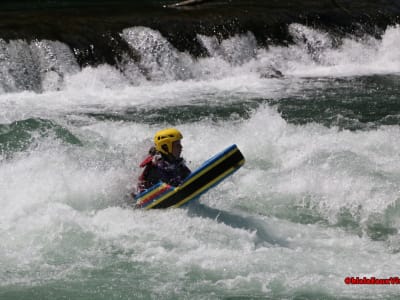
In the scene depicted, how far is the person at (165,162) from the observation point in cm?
693

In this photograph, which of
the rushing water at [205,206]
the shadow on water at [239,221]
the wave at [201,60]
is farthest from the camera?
the wave at [201,60]

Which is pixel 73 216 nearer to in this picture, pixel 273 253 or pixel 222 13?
pixel 273 253

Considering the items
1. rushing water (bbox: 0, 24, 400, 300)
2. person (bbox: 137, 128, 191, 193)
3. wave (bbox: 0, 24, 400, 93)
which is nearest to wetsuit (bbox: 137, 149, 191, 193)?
person (bbox: 137, 128, 191, 193)

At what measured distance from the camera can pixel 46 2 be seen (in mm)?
19297

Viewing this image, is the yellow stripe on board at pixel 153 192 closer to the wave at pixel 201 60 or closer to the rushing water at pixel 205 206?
the rushing water at pixel 205 206

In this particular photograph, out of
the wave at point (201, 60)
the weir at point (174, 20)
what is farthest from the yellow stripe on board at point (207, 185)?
the weir at point (174, 20)

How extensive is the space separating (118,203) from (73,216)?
58 cm

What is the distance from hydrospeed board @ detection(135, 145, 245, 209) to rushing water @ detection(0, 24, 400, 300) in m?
0.14

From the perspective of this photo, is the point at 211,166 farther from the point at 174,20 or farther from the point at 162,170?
the point at 174,20

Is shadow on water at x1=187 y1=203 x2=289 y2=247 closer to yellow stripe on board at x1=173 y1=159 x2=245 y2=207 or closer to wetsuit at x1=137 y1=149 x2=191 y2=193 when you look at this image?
yellow stripe on board at x1=173 y1=159 x2=245 y2=207

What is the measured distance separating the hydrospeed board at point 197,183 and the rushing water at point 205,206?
0.47 ft

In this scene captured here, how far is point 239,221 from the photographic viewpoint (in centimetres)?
739

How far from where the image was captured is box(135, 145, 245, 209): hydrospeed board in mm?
6852

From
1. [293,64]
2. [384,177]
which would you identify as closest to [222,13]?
[293,64]
